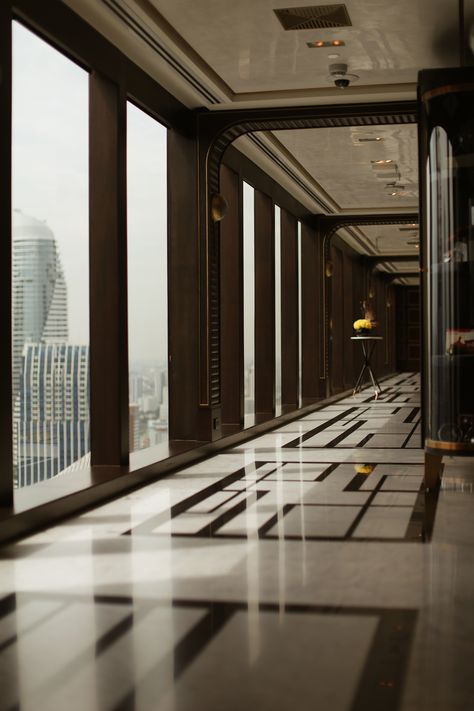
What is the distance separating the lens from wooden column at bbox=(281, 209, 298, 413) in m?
13.0

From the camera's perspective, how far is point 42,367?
5.57 metres

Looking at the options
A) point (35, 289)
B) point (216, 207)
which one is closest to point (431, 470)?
point (35, 289)

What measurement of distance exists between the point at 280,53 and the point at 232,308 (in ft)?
11.4

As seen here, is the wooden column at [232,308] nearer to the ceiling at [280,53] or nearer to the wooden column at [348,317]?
the ceiling at [280,53]

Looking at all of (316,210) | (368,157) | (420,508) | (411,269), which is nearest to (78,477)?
(420,508)

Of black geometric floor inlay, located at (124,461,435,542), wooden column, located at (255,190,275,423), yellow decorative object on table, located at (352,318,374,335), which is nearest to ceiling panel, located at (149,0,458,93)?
black geometric floor inlay, located at (124,461,435,542)

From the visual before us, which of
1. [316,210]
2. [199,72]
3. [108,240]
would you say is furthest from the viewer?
[316,210]

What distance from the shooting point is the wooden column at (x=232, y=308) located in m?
9.59

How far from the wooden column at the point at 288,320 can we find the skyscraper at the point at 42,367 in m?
6.94

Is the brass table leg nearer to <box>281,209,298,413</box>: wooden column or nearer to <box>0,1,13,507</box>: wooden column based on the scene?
<box>0,1,13,507</box>: wooden column

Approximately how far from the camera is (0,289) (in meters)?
4.57

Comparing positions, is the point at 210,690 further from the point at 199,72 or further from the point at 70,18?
the point at 199,72

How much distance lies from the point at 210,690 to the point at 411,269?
74.2 ft

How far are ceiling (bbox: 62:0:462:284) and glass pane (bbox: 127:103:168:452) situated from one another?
1.74 feet
